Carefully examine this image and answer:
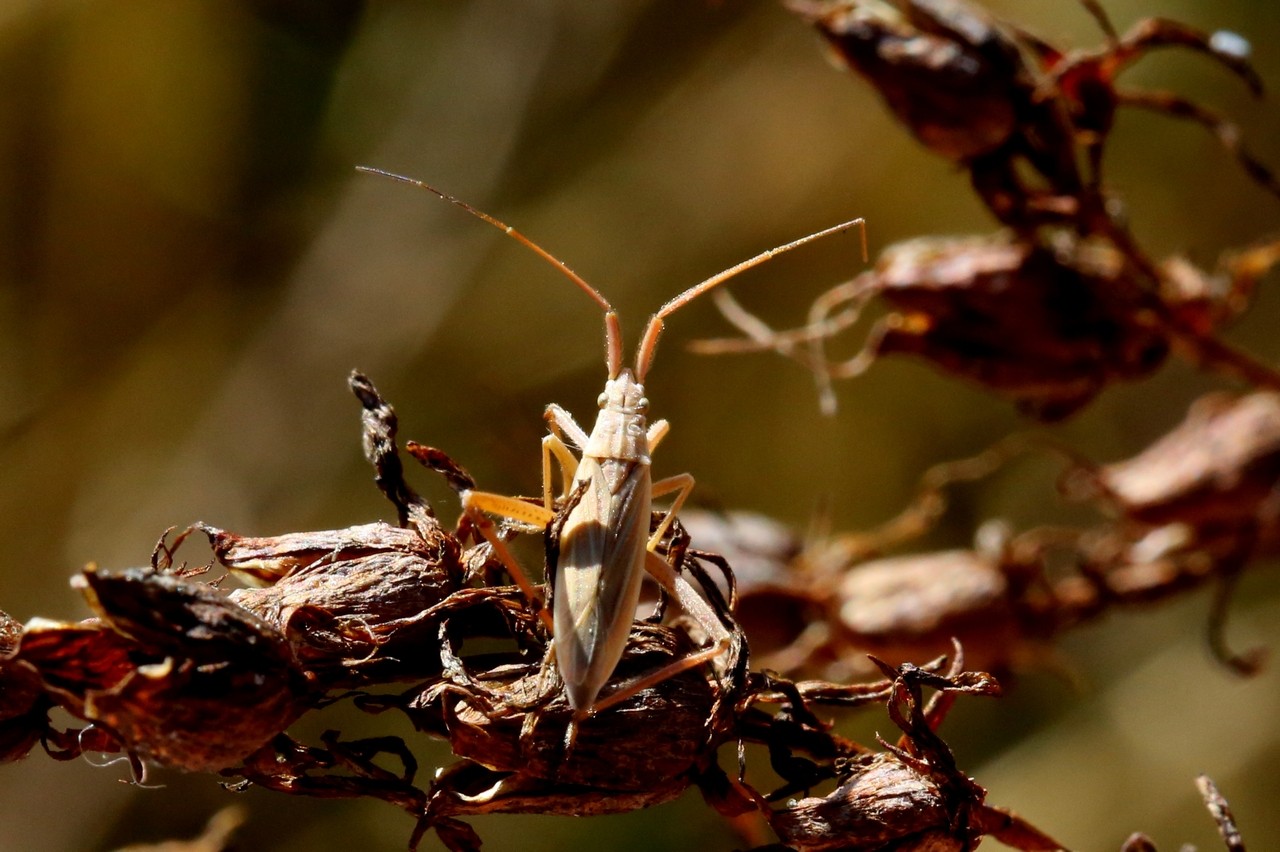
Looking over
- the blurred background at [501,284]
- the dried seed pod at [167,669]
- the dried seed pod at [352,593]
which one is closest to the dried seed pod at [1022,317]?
the dried seed pod at [352,593]

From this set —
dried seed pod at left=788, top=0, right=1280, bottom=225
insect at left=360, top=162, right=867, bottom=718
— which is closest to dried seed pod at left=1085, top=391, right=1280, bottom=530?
dried seed pod at left=788, top=0, right=1280, bottom=225

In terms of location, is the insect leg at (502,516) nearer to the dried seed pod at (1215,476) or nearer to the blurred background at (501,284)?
the dried seed pod at (1215,476)

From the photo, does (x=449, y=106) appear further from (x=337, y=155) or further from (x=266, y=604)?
(x=266, y=604)

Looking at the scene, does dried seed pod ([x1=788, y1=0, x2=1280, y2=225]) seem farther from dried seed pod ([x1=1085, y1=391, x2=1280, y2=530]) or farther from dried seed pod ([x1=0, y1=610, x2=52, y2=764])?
dried seed pod ([x1=0, y1=610, x2=52, y2=764])

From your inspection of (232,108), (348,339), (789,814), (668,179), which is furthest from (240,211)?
(789,814)

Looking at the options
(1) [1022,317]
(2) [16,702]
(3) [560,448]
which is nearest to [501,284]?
(3) [560,448]

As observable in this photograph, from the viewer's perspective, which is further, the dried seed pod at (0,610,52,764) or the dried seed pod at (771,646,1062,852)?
the dried seed pod at (771,646,1062,852)

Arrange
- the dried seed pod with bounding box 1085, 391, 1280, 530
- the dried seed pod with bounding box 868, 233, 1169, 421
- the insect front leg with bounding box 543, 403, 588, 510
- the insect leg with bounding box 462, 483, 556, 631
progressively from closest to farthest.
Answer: the insect leg with bounding box 462, 483, 556, 631 → the insect front leg with bounding box 543, 403, 588, 510 → the dried seed pod with bounding box 868, 233, 1169, 421 → the dried seed pod with bounding box 1085, 391, 1280, 530
